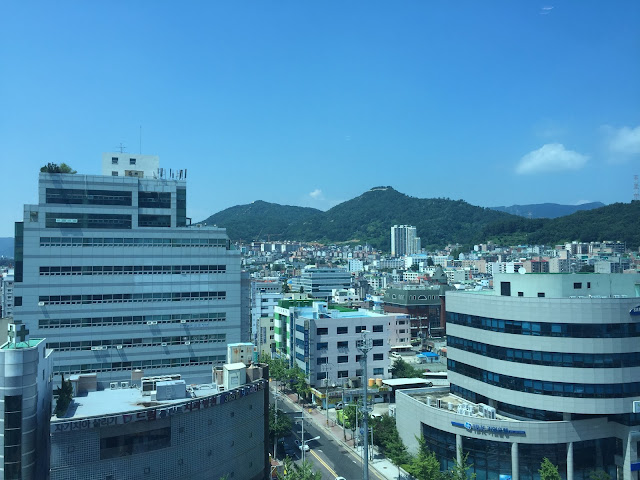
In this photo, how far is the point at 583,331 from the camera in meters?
38.3

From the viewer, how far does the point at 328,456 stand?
4897cm

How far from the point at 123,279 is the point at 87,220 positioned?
708cm

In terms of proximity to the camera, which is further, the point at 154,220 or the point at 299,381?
the point at 299,381

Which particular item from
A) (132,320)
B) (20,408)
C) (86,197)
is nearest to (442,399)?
(132,320)

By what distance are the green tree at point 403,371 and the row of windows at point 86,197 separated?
143ft

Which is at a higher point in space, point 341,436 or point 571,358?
point 571,358

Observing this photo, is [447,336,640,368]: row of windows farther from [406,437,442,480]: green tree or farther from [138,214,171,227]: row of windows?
[138,214,171,227]: row of windows

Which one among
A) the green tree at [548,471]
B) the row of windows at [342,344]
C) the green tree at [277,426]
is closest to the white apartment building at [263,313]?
the row of windows at [342,344]

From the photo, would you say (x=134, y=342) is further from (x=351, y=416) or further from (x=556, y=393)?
(x=556, y=393)

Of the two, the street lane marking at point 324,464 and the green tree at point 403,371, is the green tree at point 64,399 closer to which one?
the street lane marking at point 324,464

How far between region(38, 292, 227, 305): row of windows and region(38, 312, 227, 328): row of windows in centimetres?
166

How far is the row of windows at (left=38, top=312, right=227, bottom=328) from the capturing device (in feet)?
166

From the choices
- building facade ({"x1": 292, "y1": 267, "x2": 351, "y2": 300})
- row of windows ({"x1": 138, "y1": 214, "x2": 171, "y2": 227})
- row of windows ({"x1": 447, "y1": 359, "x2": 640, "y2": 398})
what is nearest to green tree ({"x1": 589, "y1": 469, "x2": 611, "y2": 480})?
row of windows ({"x1": 447, "y1": 359, "x2": 640, "y2": 398})

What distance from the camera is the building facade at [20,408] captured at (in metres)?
22.7
